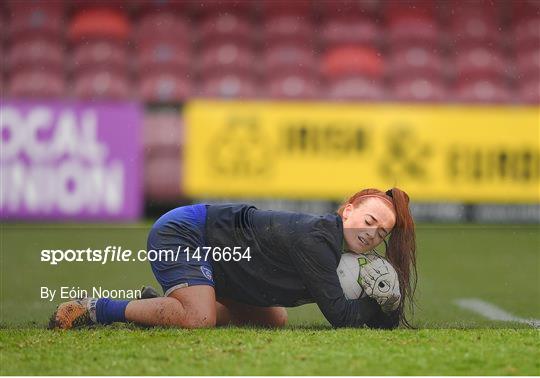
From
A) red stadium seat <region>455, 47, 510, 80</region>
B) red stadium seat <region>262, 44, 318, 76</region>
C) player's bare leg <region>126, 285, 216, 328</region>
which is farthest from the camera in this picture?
red stadium seat <region>455, 47, 510, 80</region>

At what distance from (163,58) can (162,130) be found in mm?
2407

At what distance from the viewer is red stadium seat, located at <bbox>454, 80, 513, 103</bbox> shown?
11.7 metres

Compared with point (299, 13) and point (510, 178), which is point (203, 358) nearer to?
point (510, 178)

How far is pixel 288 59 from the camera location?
39.0 feet

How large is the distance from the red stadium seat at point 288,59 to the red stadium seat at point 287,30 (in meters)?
0.10

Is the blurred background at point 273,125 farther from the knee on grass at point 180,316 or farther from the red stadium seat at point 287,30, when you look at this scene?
the knee on grass at point 180,316

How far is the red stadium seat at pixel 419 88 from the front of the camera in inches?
456

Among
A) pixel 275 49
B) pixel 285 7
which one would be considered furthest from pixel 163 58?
pixel 285 7

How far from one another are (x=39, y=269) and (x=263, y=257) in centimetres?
256

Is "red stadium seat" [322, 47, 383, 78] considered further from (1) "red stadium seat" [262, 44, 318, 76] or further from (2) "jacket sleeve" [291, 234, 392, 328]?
(2) "jacket sleeve" [291, 234, 392, 328]

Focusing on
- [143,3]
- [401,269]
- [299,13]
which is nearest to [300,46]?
[299,13]

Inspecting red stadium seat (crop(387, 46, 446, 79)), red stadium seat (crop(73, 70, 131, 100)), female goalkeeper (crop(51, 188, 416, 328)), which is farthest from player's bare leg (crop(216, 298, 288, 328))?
red stadium seat (crop(387, 46, 446, 79))

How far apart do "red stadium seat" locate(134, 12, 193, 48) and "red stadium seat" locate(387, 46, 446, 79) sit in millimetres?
2417

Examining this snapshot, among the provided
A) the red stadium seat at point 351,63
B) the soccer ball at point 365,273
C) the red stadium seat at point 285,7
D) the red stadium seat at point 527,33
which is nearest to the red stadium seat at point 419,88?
the red stadium seat at point 351,63
